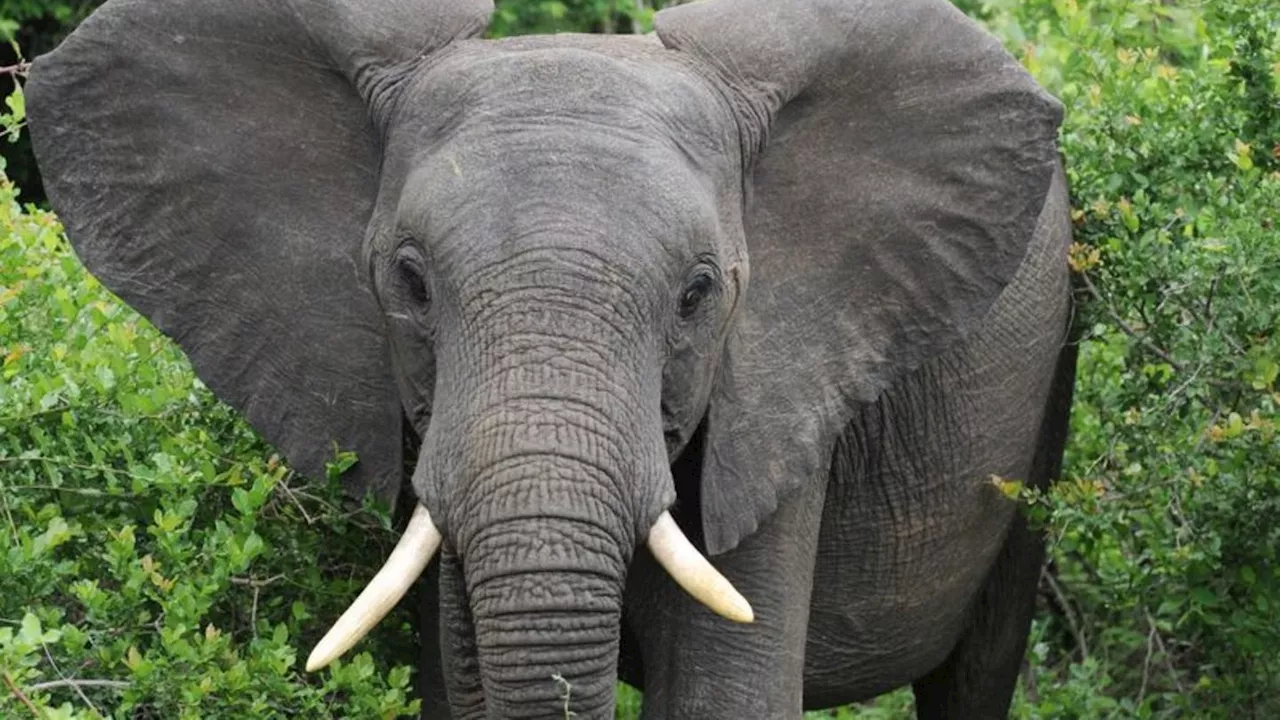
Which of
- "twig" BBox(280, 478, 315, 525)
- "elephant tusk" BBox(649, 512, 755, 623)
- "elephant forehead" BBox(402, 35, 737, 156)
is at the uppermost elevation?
"elephant forehead" BBox(402, 35, 737, 156)

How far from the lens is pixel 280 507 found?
21.5 feet

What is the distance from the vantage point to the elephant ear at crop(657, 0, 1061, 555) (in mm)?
5824

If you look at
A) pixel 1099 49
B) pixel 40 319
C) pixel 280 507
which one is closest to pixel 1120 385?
pixel 1099 49

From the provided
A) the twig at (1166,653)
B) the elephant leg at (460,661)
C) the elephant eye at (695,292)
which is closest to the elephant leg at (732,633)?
the elephant leg at (460,661)

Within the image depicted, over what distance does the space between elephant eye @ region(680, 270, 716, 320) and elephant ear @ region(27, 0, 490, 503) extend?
2.25 ft

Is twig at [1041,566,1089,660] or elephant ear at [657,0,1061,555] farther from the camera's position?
twig at [1041,566,1089,660]

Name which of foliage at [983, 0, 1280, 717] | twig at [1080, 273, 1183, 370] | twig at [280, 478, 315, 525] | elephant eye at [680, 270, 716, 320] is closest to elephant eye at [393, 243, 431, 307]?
elephant eye at [680, 270, 716, 320]

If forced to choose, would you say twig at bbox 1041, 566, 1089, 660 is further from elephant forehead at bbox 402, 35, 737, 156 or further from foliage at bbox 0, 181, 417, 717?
elephant forehead at bbox 402, 35, 737, 156

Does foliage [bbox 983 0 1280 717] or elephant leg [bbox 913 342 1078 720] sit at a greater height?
foliage [bbox 983 0 1280 717]

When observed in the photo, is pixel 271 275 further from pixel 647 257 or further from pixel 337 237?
pixel 647 257

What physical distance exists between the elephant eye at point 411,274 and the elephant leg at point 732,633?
80 centimetres

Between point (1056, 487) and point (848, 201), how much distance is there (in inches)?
42.3

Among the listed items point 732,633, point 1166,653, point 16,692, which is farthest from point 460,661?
point 1166,653

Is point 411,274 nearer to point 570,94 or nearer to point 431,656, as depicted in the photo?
point 570,94
